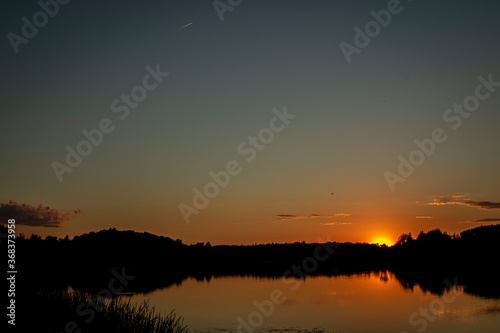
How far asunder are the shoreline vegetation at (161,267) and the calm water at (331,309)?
8.02 feet

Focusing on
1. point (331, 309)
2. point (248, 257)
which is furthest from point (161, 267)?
point (331, 309)

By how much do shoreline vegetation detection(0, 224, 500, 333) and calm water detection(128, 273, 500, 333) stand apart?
2446mm

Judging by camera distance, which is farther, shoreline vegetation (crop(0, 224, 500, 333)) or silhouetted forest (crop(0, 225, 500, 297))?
silhouetted forest (crop(0, 225, 500, 297))

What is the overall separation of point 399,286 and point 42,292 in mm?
34553

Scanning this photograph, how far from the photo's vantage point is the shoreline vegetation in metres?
18.1

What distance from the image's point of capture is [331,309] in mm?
30547

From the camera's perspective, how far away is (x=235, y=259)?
113 metres

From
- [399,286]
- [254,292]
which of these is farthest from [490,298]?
[254,292]

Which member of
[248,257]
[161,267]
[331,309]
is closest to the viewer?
[331,309]

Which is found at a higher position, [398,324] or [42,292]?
[42,292]

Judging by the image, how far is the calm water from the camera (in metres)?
24.2

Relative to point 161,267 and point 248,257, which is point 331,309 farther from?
point 248,257

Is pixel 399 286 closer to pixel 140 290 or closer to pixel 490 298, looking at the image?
pixel 490 298

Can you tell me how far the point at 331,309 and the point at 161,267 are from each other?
6364 centimetres
